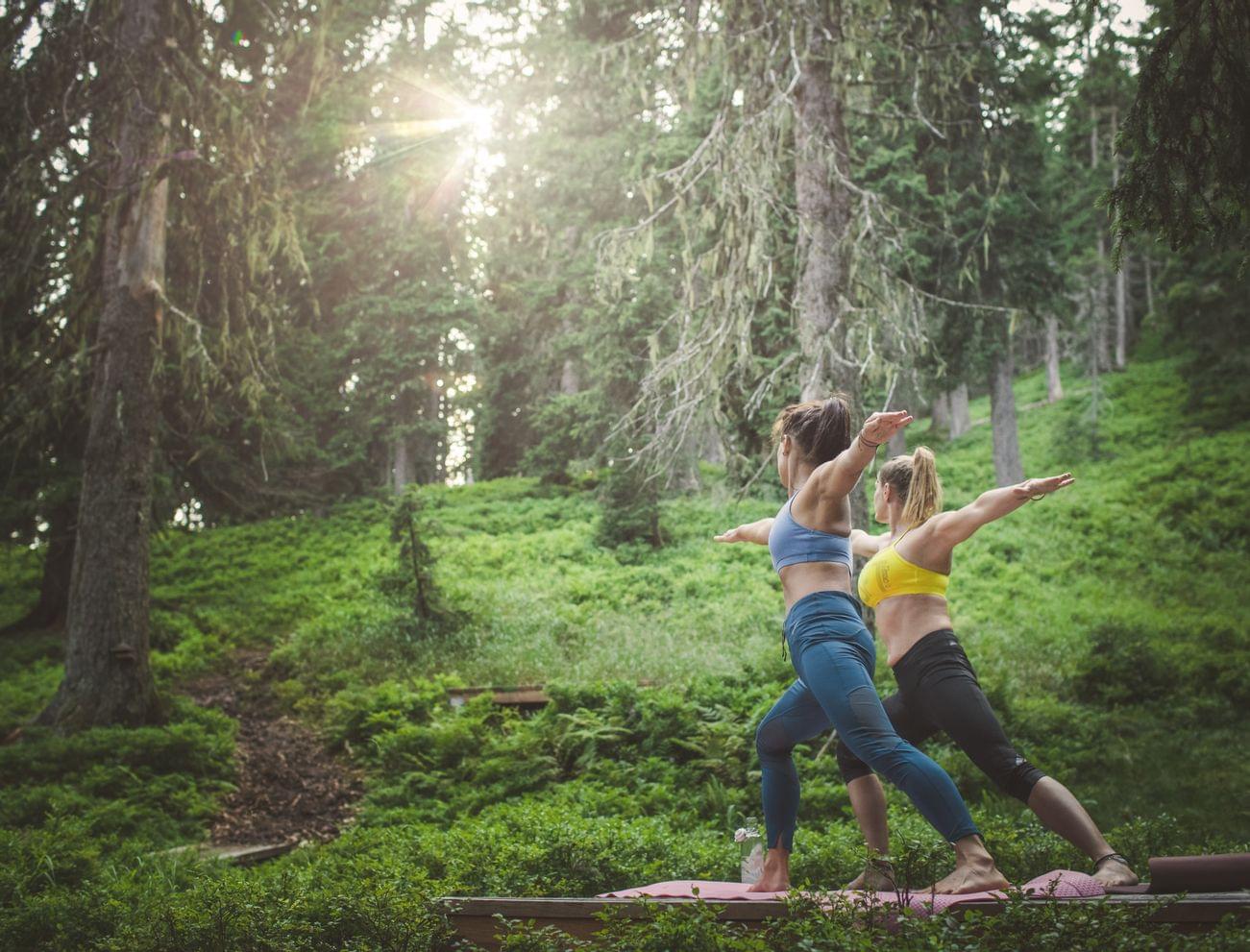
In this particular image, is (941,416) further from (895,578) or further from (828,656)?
(828,656)

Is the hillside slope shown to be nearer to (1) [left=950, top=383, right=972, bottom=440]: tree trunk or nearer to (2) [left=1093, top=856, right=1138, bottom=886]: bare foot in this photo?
(2) [left=1093, top=856, right=1138, bottom=886]: bare foot

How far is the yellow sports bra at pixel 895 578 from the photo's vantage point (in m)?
4.09

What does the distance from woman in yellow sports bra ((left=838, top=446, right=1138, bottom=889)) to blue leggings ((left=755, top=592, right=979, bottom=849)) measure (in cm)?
24

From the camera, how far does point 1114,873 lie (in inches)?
133

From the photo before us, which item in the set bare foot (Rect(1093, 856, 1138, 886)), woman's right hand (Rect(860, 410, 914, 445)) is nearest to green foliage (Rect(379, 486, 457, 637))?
woman's right hand (Rect(860, 410, 914, 445))

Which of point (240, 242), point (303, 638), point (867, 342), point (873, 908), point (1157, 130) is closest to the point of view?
point (873, 908)

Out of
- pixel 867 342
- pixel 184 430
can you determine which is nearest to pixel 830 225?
pixel 867 342

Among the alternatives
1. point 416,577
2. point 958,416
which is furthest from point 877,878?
point 958,416

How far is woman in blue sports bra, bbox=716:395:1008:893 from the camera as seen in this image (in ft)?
11.4

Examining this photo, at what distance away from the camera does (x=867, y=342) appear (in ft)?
28.1

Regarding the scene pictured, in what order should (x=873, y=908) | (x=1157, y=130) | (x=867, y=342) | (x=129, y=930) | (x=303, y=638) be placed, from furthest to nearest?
(x=303, y=638), (x=867, y=342), (x=1157, y=130), (x=129, y=930), (x=873, y=908)

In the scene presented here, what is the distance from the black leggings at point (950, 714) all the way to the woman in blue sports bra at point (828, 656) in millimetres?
271

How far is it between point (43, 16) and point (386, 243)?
14.3m

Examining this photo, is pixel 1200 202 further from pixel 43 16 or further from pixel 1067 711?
pixel 43 16
